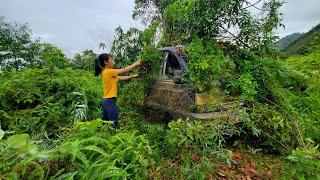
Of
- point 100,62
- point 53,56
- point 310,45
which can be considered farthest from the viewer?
point 310,45

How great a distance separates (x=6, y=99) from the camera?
26.0 feet

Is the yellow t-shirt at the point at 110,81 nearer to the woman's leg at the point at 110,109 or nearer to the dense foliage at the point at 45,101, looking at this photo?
the woman's leg at the point at 110,109

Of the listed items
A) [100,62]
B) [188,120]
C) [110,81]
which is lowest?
[188,120]

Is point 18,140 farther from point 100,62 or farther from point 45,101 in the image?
point 45,101

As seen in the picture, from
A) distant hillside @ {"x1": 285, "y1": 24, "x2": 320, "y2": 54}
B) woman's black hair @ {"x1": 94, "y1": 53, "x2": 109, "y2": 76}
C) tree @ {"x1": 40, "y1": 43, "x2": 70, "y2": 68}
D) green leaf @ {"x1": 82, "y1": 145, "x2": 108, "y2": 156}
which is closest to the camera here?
green leaf @ {"x1": 82, "y1": 145, "x2": 108, "y2": 156}

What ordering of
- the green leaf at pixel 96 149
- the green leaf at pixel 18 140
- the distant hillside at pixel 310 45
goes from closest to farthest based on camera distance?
the green leaf at pixel 18 140 → the green leaf at pixel 96 149 → the distant hillside at pixel 310 45

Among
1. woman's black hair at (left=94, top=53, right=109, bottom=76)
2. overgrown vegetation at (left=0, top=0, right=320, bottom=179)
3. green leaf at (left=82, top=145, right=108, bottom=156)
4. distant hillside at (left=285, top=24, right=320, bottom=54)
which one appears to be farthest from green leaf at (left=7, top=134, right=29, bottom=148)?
distant hillside at (left=285, top=24, right=320, bottom=54)

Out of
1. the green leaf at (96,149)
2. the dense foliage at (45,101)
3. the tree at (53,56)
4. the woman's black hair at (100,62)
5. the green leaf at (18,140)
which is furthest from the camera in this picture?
the tree at (53,56)

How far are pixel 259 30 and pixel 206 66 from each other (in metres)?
1.82

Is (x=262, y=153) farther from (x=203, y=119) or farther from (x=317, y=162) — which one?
(x=317, y=162)

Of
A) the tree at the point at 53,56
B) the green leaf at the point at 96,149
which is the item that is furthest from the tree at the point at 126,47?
the green leaf at the point at 96,149

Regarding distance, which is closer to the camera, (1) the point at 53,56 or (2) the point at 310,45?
(1) the point at 53,56

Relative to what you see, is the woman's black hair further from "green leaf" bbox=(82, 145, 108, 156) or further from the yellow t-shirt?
"green leaf" bbox=(82, 145, 108, 156)

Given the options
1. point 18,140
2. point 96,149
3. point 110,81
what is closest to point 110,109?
point 110,81
